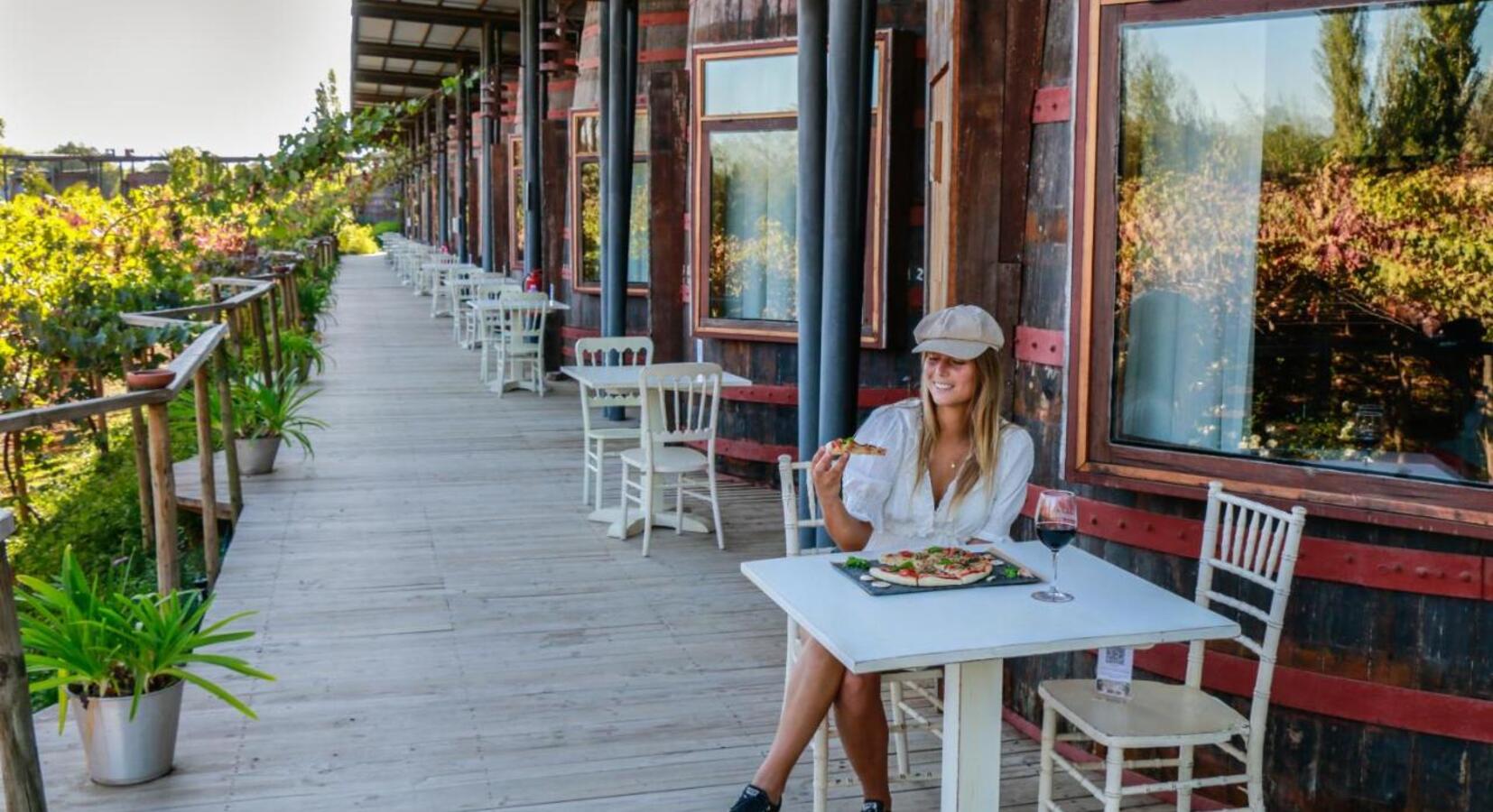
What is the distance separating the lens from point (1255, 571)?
287 cm

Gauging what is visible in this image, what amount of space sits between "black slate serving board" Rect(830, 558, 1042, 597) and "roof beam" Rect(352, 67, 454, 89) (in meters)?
26.4

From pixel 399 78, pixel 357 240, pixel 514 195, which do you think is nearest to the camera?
pixel 514 195

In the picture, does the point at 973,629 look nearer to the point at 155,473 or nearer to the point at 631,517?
the point at 155,473

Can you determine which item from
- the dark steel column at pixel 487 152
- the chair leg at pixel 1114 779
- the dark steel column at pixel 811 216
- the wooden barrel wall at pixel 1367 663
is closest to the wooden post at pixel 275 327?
the dark steel column at pixel 811 216

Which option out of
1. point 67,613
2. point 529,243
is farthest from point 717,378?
point 529,243

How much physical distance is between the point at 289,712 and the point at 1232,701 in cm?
266

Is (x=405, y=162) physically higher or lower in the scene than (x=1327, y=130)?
higher

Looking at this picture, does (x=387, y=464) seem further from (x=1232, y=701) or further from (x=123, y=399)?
(x=1232, y=701)

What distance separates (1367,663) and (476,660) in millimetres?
2741

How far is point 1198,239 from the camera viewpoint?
3355 millimetres

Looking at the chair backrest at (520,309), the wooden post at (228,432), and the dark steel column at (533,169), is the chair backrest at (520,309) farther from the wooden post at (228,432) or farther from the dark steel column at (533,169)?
the wooden post at (228,432)

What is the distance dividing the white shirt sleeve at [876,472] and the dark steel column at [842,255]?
197 centimetres

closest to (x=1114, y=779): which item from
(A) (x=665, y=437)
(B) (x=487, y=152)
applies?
(A) (x=665, y=437)

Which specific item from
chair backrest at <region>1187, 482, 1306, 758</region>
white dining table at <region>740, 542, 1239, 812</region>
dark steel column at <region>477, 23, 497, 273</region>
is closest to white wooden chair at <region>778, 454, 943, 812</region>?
white dining table at <region>740, 542, 1239, 812</region>
